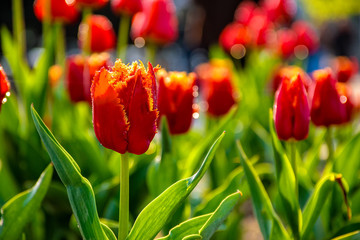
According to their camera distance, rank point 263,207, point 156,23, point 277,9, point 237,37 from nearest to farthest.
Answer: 1. point 263,207
2. point 156,23
3. point 237,37
4. point 277,9

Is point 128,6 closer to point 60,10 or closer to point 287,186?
point 60,10

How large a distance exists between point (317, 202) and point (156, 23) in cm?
105

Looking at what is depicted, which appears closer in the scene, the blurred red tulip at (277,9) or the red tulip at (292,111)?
the red tulip at (292,111)

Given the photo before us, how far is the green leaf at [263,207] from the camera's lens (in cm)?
114

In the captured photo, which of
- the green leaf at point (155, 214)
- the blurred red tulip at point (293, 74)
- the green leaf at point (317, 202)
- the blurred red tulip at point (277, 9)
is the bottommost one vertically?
the green leaf at point (317, 202)

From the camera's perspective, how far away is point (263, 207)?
122 centimetres

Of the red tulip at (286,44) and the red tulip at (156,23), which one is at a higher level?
the red tulip at (156,23)

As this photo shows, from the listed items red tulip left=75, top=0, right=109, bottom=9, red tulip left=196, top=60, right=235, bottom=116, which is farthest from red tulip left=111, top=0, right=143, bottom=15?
red tulip left=196, top=60, right=235, bottom=116

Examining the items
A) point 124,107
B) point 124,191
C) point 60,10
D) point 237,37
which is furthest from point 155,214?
point 237,37

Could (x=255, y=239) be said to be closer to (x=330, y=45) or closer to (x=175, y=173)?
(x=175, y=173)

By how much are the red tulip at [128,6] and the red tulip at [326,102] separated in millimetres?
888

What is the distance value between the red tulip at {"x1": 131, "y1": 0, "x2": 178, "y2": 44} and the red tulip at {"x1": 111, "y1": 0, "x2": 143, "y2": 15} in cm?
3

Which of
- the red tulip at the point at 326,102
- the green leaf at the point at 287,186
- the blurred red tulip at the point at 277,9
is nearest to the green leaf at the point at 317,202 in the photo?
the green leaf at the point at 287,186

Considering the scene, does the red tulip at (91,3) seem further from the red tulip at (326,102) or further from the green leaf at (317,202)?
the green leaf at (317,202)
